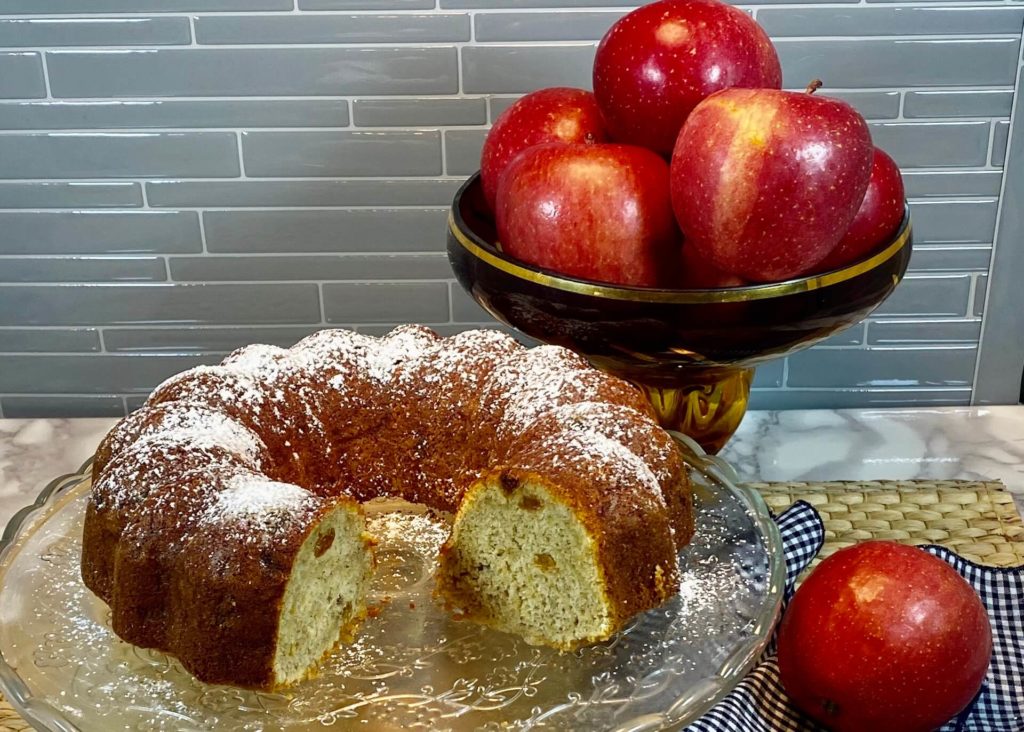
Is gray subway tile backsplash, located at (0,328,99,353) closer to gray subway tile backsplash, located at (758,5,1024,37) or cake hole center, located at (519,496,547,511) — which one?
cake hole center, located at (519,496,547,511)

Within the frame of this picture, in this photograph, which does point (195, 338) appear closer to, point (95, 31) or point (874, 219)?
point (95, 31)

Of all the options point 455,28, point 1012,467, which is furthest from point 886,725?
point 455,28

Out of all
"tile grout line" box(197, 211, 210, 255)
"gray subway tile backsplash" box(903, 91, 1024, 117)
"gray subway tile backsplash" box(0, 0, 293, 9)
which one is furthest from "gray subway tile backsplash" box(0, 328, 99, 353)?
"gray subway tile backsplash" box(903, 91, 1024, 117)

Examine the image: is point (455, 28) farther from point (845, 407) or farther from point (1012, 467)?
point (1012, 467)

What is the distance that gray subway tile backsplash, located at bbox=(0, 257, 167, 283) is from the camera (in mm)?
1398

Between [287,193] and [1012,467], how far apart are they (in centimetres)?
94

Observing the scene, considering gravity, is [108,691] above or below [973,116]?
below

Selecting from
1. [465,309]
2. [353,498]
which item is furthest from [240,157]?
[353,498]

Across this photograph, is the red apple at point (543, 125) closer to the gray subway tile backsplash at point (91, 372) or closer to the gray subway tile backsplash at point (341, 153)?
the gray subway tile backsplash at point (341, 153)

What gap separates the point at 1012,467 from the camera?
4.11ft

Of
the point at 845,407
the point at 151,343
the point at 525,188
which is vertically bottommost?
the point at 845,407

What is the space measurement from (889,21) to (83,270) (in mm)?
1055

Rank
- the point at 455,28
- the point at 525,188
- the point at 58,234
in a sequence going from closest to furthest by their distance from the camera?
1. the point at 525,188
2. the point at 455,28
3. the point at 58,234

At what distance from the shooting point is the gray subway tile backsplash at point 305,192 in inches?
52.4
